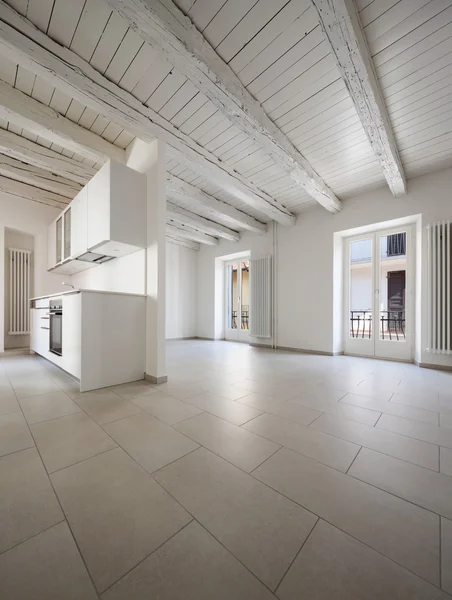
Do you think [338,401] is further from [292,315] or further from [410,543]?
[292,315]

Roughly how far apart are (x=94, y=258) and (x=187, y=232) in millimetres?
2809

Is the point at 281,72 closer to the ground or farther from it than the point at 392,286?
farther from it

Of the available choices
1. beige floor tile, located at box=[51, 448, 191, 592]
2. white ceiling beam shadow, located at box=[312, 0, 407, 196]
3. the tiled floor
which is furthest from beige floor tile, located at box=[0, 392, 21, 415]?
white ceiling beam shadow, located at box=[312, 0, 407, 196]

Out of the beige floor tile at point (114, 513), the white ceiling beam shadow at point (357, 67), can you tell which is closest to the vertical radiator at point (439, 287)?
the white ceiling beam shadow at point (357, 67)

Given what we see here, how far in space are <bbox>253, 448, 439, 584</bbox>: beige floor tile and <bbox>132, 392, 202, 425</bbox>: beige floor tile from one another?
0.77m

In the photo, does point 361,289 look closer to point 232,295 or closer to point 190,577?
point 232,295

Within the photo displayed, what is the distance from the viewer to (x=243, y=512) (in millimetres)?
938

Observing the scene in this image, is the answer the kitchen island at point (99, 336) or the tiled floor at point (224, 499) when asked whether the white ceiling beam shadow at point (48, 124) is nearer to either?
the kitchen island at point (99, 336)

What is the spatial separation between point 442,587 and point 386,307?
164 inches

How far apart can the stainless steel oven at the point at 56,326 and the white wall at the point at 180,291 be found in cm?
350

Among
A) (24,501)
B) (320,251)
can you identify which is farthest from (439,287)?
(24,501)

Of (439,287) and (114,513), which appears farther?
(439,287)

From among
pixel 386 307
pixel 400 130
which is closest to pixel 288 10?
pixel 400 130

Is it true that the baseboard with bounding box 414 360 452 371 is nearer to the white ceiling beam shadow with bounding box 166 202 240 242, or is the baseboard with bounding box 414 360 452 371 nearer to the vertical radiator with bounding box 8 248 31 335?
the white ceiling beam shadow with bounding box 166 202 240 242
